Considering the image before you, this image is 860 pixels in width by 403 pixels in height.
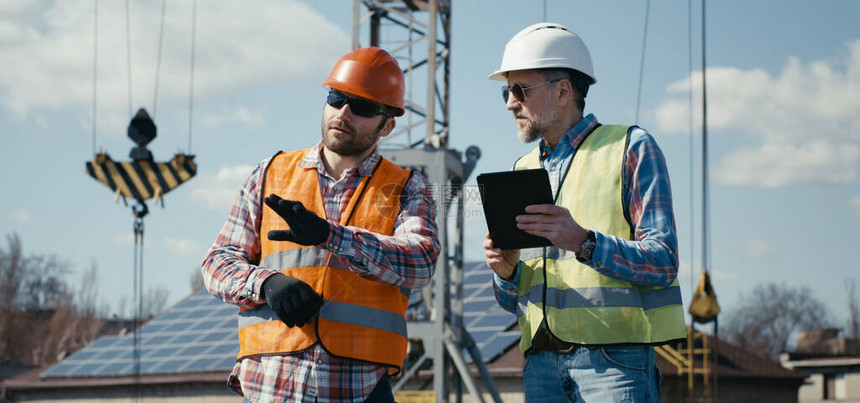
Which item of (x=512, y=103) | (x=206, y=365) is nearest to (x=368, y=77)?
(x=512, y=103)

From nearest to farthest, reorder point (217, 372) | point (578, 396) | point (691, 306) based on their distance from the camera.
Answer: point (578, 396)
point (691, 306)
point (217, 372)

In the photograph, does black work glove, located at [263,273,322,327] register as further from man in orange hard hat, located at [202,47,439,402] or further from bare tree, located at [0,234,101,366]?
bare tree, located at [0,234,101,366]

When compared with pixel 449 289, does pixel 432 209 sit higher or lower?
higher

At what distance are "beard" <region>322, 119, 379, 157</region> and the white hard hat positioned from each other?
58cm

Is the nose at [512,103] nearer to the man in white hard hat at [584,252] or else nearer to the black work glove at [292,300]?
the man in white hard hat at [584,252]

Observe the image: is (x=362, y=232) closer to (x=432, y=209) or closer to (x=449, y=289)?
(x=432, y=209)

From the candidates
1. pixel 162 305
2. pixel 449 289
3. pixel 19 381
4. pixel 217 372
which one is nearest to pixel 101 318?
pixel 162 305

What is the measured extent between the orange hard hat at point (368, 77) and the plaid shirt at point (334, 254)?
0.21 metres

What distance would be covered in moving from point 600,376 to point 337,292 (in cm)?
87

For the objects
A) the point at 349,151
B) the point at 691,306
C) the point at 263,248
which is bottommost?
the point at 691,306

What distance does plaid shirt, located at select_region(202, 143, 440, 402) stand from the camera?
2877mm

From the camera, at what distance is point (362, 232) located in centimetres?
292

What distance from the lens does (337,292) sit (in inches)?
116

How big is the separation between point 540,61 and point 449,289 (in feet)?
33.4
